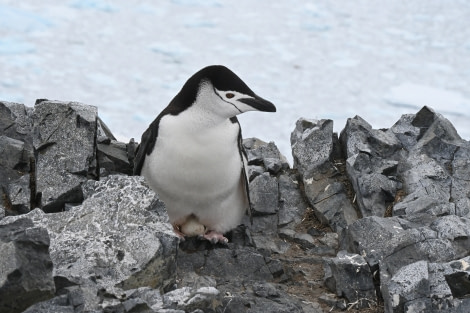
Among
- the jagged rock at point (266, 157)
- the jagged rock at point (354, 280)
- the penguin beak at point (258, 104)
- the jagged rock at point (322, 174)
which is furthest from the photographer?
the jagged rock at point (266, 157)

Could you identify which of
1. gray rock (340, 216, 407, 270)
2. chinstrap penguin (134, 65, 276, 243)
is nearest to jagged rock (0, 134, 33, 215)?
chinstrap penguin (134, 65, 276, 243)

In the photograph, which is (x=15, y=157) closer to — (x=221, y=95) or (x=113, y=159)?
(x=113, y=159)

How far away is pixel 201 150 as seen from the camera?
5664 millimetres

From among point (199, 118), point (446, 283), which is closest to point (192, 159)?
point (199, 118)

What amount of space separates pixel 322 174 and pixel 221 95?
1483 mm

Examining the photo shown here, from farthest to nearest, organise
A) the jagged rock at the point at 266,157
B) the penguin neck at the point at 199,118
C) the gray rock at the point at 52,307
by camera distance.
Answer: the jagged rock at the point at 266,157, the penguin neck at the point at 199,118, the gray rock at the point at 52,307

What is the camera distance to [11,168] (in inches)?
245

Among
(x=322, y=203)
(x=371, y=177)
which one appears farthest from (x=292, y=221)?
(x=371, y=177)

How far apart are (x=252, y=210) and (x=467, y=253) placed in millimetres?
1609

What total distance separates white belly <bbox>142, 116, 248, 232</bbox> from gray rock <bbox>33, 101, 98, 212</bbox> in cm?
49

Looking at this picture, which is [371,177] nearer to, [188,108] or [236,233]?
[236,233]

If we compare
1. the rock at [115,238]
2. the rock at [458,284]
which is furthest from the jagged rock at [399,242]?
the rock at [115,238]

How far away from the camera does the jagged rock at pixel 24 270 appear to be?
161 inches

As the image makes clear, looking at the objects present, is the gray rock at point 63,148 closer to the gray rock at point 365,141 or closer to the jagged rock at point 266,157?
the jagged rock at point 266,157
